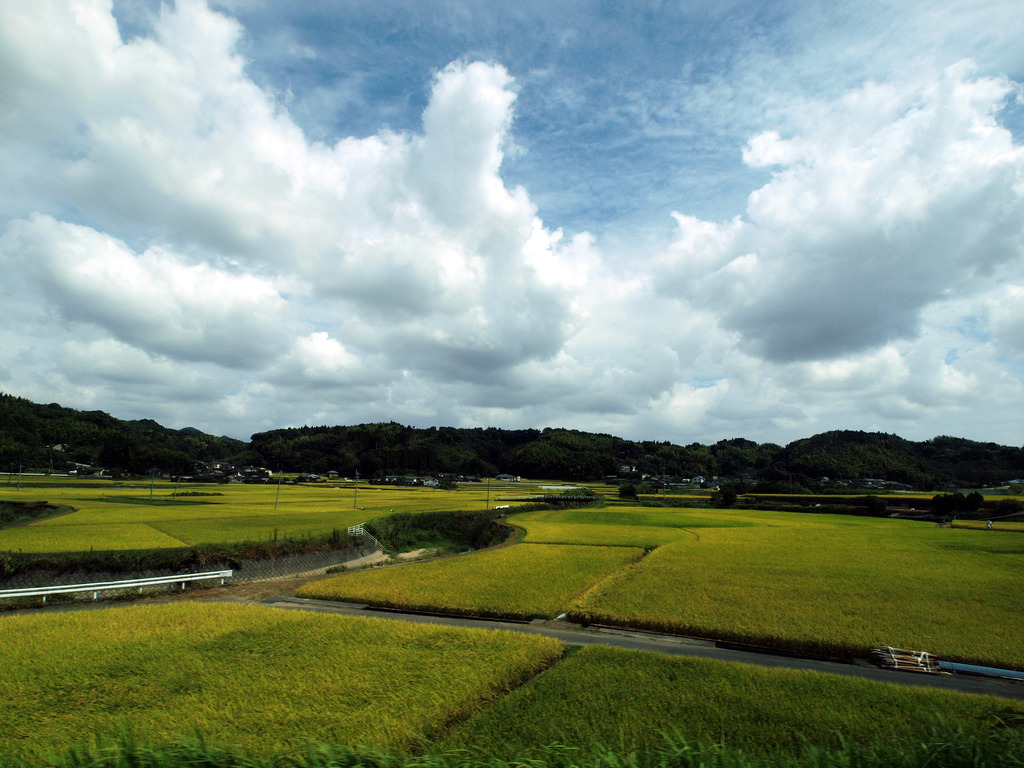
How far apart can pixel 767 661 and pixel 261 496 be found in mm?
59428

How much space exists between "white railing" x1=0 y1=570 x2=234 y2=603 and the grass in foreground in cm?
1690

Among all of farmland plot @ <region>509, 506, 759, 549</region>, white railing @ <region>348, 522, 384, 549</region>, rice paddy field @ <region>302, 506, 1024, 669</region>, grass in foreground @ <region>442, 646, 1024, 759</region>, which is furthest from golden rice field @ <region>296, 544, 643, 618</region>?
white railing @ <region>348, 522, 384, 549</region>

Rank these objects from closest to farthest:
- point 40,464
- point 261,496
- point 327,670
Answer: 1. point 327,670
2. point 261,496
3. point 40,464

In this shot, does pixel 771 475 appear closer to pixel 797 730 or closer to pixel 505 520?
pixel 505 520

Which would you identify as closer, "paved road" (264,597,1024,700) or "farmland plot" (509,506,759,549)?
"paved road" (264,597,1024,700)

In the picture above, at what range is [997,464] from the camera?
119 metres

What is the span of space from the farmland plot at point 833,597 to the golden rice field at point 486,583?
1.29 m

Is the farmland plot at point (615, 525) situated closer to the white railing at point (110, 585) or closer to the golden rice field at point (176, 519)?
the golden rice field at point (176, 519)

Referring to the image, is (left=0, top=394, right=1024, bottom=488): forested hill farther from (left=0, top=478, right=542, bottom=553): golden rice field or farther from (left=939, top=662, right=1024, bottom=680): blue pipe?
(left=939, top=662, right=1024, bottom=680): blue pipe

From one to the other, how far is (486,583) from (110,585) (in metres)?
13.2

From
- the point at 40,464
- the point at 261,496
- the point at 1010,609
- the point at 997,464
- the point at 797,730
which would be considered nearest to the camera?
the point at 797,730

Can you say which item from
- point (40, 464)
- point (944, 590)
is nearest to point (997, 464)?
point (944, 590)

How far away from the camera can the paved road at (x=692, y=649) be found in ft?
35.7

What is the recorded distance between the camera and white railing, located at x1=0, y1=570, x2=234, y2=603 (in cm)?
1762
